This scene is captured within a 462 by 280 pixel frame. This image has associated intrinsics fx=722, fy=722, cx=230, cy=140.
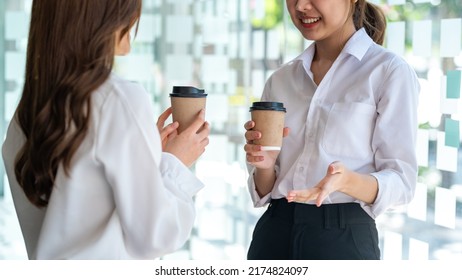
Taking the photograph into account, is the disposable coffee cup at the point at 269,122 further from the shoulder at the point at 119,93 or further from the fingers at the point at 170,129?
the shoulder at the point at 119,93

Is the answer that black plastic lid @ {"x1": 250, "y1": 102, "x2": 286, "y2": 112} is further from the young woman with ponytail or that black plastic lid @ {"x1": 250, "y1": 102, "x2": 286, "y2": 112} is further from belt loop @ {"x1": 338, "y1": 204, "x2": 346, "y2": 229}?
belt loop @ {"x1": 338, "y1": 204, "x2": 346, "y2": 229}

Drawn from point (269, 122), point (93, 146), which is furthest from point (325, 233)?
point (93, 146)

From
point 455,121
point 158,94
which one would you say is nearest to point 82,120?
point 455,121

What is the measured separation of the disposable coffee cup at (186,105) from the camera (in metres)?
1.67

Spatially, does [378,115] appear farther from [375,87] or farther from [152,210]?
[152,210]

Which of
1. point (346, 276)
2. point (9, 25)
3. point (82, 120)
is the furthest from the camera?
point (9, 25)

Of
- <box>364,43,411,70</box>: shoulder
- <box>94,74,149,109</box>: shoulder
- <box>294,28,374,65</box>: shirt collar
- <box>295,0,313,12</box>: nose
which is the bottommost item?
<box>94,74,149,109</box>: shoulder

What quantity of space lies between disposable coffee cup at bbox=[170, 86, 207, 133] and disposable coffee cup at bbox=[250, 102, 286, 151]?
0.16m

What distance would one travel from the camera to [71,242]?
1.41 m

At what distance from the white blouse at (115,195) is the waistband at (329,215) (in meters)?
0.53

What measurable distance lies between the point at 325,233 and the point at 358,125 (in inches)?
11.6

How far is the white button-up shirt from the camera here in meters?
1.83

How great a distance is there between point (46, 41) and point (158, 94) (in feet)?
9.06

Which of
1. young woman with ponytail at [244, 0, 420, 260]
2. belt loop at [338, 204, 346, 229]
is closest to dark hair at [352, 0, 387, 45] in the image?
young woman with ponytail at [244, 0, 420, 260]
